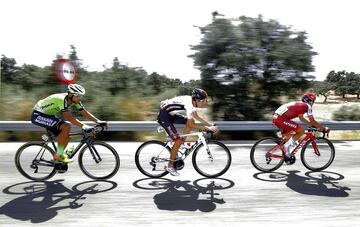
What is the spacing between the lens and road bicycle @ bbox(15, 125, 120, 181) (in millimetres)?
7391

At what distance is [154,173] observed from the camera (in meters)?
7.91

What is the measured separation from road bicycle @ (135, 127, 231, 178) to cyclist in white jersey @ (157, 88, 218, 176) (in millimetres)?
127

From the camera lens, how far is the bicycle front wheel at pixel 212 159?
25.5 feet

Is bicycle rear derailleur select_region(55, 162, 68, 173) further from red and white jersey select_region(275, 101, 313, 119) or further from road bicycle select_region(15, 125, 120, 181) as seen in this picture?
red and white jersey select_region(275, 101, 313, 119)

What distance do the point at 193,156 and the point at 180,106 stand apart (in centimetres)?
110

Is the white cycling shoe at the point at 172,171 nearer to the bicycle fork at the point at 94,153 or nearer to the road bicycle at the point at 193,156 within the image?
the road bicycle at the point at 193,156

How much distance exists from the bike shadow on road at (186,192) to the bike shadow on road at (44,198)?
0.86 m

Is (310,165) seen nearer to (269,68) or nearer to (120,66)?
(269,68)

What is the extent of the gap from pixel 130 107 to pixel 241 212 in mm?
8725

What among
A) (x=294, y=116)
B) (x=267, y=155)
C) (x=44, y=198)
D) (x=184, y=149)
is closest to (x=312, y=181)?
(x=267, y=155)

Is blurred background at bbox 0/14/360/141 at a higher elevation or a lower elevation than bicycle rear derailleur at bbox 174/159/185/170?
higher

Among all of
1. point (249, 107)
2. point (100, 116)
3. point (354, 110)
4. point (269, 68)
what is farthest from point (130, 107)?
point (354, 110)

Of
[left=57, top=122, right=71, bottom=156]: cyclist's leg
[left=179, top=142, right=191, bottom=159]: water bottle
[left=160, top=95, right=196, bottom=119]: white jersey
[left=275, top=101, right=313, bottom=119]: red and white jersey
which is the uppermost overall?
[left=160, top=95, right=196, bottom=119]: white jersey

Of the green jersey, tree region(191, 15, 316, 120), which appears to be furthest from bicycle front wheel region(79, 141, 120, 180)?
tree region(191, 15, 316, 120)
